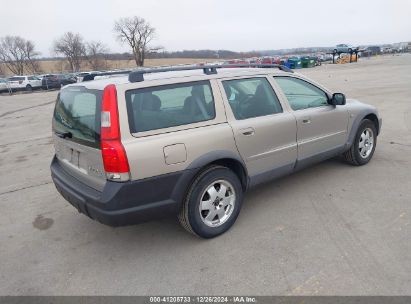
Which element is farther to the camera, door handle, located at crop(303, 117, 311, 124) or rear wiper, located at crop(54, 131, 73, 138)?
door handle, located at crop(303, 117, 311, 124)

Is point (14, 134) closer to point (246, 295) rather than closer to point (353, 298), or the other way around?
point (246, 295)

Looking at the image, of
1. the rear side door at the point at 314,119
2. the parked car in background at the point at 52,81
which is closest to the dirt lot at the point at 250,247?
the rear side door at the point at 314,119

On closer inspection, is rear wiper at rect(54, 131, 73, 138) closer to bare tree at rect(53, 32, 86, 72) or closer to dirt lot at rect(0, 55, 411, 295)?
dirt lot at rect(0, 55, 411, 295)

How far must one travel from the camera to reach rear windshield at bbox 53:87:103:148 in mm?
2848

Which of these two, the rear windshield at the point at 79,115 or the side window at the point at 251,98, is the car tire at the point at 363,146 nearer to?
the side window at the point at 251,98

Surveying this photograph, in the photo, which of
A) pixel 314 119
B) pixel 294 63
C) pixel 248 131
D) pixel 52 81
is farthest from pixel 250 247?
pixel 294 63

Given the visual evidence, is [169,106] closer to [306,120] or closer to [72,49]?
[306,120]

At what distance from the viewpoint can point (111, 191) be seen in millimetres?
2738

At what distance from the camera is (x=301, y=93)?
4230 millimetres

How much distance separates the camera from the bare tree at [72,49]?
6519cm

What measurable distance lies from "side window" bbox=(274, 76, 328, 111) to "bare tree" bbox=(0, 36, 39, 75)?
7316 centimetres

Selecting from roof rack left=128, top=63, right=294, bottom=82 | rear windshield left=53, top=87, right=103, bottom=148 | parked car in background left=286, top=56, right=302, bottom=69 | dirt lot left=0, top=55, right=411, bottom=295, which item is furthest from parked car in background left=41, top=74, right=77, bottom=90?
roof rack left=128, top=63, right=294, bottom=82

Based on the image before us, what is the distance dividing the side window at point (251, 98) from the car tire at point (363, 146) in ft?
5.62

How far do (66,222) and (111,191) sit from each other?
1.49 metres
